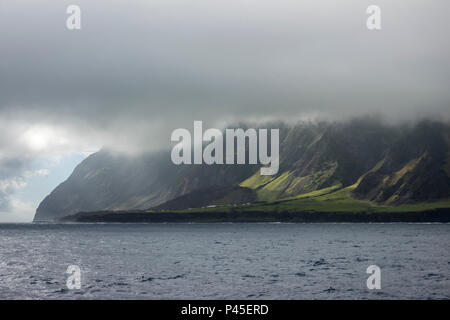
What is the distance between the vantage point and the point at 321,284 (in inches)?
2638

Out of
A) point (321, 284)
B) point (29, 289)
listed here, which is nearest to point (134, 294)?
point (29, 289)

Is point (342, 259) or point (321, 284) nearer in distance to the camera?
point (321, 284)

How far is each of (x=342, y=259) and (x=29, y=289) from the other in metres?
59.8

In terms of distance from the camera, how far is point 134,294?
60125mm
